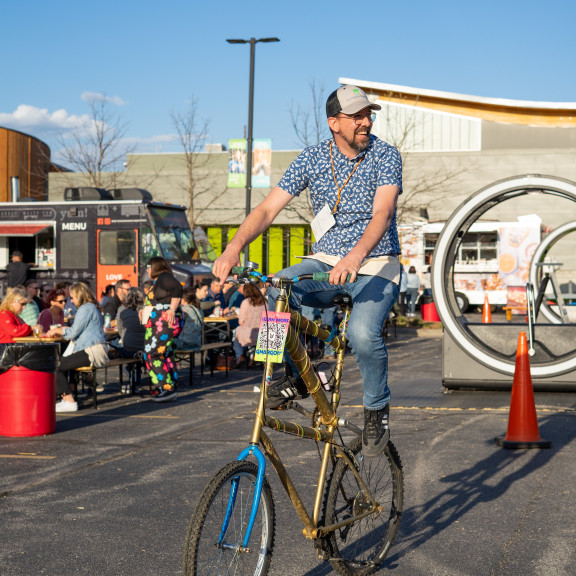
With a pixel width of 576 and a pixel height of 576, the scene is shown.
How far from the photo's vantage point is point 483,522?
5395 millimetres

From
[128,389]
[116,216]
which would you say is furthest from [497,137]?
[128,389]

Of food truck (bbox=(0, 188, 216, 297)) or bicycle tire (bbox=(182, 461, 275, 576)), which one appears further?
food truck (bbox=(0, 188, 216, 297))

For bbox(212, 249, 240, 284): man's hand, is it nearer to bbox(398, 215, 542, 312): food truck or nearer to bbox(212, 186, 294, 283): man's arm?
bbox(212, 186, 294, 283): man's arm

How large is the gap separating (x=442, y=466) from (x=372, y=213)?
328cm

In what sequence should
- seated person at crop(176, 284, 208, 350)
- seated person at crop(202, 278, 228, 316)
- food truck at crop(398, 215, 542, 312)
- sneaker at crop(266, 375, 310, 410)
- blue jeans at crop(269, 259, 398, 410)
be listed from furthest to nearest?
food truck at crop(398, 215, 542, 312) < seated person at crop(202, 278, 228, 316) < seated person at crop(176, 284, 208, 350) < blue jeans at crop(269, 259, 398, 410) < sneaker at crop(266, 375, 310, 410)

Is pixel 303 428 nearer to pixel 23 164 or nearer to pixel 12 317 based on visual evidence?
pixel 12 317

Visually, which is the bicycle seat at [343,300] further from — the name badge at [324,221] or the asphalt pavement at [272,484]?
the asphalt pavement at [272,484]

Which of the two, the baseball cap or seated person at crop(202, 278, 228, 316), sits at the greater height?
the baseball cap

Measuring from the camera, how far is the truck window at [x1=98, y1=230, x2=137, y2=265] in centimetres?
2148

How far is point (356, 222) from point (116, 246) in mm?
17799

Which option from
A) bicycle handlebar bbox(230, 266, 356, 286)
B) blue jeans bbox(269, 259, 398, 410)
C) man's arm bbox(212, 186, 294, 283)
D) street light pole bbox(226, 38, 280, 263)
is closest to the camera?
bicycle handlebar bbox(230, 266, 356, 286)

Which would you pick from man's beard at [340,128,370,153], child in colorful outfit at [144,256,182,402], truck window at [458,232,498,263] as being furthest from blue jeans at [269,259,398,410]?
truck window at [458,232,498,263]

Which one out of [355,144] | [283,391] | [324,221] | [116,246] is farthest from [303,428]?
[116,246]

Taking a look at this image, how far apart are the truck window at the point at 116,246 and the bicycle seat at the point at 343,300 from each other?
17.7 metres
